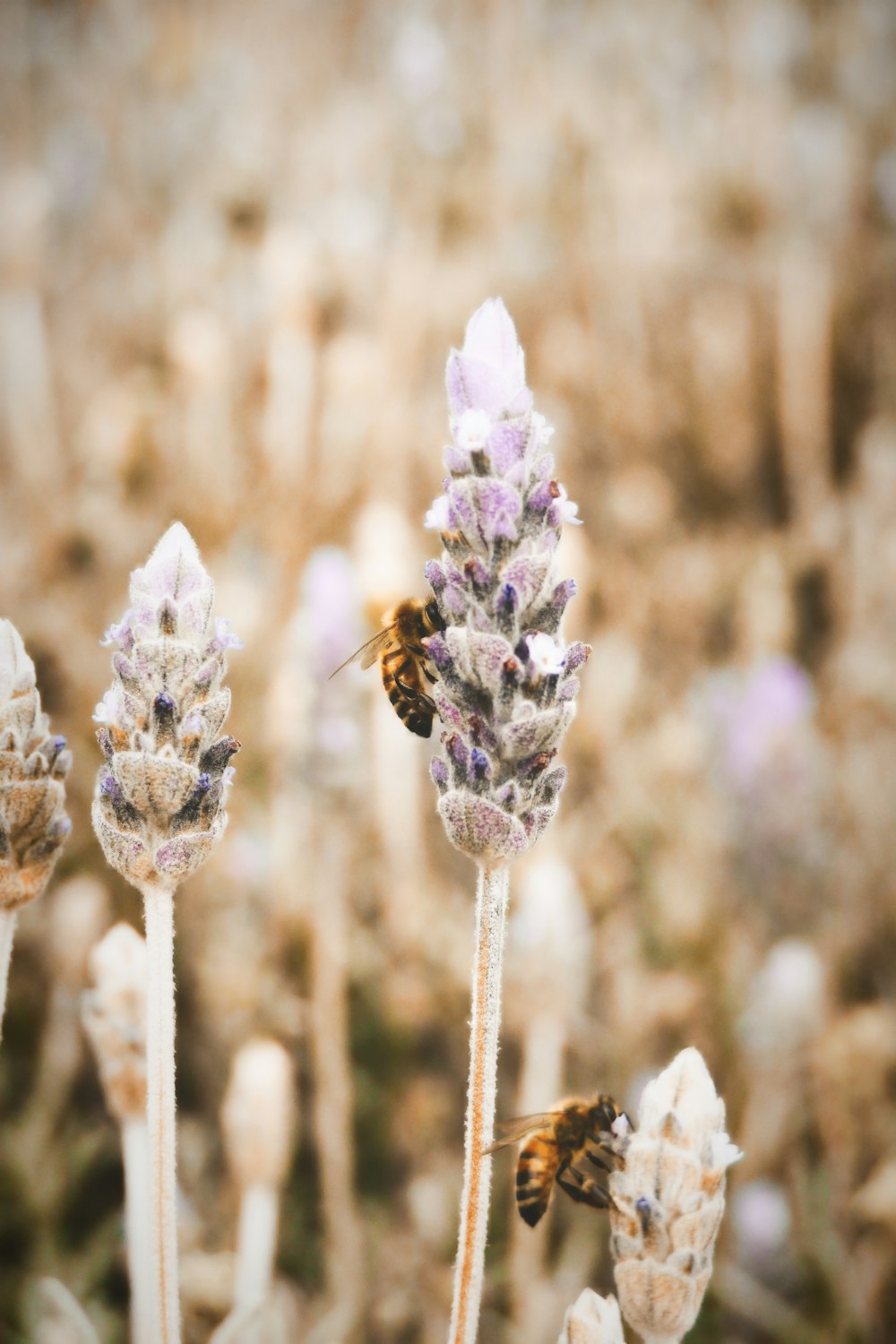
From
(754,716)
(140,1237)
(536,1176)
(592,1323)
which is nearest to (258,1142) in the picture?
(140,1237)

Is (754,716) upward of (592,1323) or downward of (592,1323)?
upward

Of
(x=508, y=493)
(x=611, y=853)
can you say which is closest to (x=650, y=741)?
(x=611, y=853)

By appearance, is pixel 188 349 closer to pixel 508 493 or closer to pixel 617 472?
pixel 617 472

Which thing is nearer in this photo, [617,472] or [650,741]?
[650,741]

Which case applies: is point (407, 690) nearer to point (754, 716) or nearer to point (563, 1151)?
point (563, 1151)

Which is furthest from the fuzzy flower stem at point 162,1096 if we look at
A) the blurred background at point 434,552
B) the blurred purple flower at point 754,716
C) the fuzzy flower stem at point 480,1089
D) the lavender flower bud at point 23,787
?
the blurred purple flower at point 754,716

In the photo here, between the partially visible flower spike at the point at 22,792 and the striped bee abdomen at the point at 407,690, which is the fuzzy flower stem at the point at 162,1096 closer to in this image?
the partially visible flower spike at the point at 22,792

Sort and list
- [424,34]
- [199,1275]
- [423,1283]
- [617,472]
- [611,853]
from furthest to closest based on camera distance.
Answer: [424,34]
[617,472]
[611,853]
[423,1283]
[199,1275]
